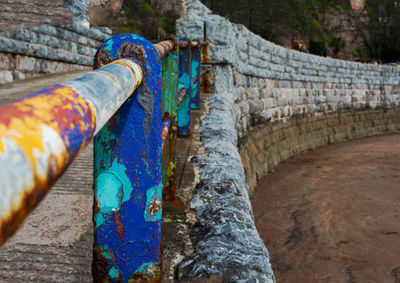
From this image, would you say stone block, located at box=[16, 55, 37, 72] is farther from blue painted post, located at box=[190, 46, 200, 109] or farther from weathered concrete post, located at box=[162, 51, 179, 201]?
weathered concrete post, located at box=[162, 51, 179, 201]

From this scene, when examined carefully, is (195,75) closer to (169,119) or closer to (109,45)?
(169,119)

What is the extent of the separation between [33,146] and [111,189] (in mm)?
661

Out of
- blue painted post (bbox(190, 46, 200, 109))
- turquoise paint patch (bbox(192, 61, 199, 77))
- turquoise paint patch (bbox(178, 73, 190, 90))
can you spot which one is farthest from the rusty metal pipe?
turquoise paint patch (bbox(192, 61, 199, 77))

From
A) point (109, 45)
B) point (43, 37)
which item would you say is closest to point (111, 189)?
point (109, 45)

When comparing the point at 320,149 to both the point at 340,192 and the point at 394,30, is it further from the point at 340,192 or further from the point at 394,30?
the point at 394,30

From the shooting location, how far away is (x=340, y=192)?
5.87 m

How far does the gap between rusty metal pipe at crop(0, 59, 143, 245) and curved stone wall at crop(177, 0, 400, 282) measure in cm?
82

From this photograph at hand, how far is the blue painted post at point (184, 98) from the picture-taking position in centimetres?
301

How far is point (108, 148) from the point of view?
90cm

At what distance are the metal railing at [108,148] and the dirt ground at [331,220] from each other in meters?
2.63

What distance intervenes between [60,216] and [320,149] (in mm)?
9068

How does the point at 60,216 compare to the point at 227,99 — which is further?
the point at 227,99

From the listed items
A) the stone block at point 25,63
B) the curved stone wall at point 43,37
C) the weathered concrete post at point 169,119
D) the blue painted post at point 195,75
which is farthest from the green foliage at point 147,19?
the weathered concrete post at point 169,119

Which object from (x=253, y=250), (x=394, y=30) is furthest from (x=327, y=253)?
(x=394, y=30)
